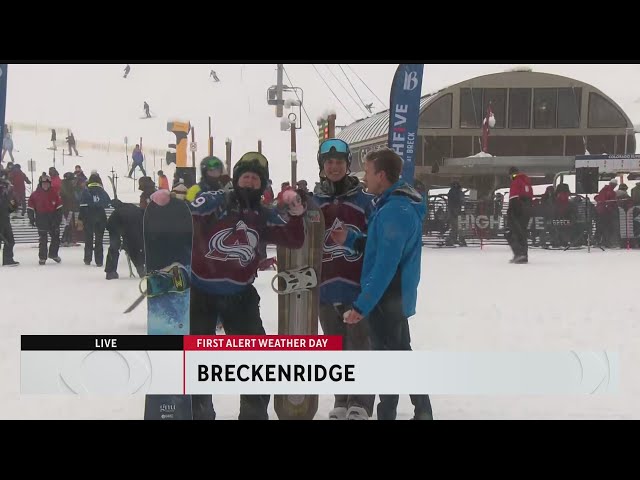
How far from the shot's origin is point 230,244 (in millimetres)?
3375

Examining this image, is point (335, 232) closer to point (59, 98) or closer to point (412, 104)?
point (412, 104)

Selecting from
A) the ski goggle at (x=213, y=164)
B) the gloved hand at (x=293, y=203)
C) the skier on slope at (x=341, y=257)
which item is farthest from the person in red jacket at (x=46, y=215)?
the skier on slope at (x=341, y=257)

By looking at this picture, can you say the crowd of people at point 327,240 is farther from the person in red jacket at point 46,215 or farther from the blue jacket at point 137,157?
the person in red jacket at point 46,215

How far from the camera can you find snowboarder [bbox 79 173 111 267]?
11.3 feet

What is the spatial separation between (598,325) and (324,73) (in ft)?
5.84

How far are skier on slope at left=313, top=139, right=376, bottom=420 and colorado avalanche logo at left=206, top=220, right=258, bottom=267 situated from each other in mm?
358

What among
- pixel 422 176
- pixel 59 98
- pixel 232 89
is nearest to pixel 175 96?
pixel 232 89

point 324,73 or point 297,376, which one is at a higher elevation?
point 324,73

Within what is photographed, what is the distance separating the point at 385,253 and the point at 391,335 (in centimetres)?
39

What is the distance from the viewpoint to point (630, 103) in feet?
11.8

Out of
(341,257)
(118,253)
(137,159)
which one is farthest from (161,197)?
(341,257)

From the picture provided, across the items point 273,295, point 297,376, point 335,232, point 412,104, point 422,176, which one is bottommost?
point 297,376

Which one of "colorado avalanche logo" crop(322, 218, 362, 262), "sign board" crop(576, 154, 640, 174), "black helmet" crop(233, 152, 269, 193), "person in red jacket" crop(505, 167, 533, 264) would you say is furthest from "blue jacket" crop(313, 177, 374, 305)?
"sign board" crop(576, 154, 640, 174)

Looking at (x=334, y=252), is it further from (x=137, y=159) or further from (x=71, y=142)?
(x=71, y=142)
